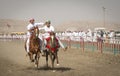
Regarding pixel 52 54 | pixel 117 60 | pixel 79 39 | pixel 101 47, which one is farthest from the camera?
pixel 79 39

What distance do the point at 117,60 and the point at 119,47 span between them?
9.39 feet

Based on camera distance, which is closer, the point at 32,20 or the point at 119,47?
the point at 32,20

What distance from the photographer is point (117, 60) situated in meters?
20.3

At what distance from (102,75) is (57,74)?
1.81 m

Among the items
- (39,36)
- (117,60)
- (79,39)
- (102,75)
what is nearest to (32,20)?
(39,36)

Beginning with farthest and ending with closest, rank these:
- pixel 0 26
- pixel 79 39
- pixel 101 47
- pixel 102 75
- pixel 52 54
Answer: pixel 0 26 → pixel 79 39 → pixel 101 47 → pixel 52 54 → pixel 102 75

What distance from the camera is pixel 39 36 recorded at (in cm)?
1631

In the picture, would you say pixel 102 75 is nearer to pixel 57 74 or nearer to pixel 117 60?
pixel 57 74

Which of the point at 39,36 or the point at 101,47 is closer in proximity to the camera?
the point at 39,36

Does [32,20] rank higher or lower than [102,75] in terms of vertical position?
higher

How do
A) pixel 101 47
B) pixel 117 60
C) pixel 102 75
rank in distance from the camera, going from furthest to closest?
pixel 101 47 → pixel 117 60 → pixel 102 75

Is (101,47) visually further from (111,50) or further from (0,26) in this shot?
(0,26)

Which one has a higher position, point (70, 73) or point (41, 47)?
point (41, 47)

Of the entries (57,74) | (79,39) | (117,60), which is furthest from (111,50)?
(57,74)
